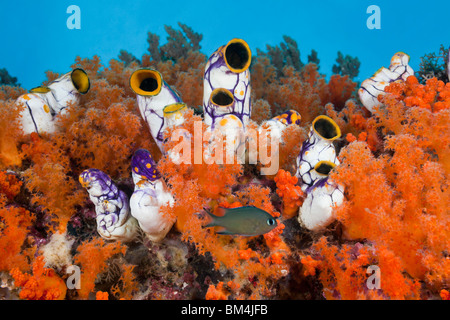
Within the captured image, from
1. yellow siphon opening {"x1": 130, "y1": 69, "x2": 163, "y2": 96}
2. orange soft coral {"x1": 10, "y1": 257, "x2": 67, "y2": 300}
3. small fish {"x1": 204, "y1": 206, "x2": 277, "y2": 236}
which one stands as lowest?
orange soft coral {"x1": 10, "y1": 257, "x2": 67, "y2": 300}

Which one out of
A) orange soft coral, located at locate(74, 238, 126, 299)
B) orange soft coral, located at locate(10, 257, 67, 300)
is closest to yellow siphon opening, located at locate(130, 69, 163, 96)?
orange soft coral, located at locate(74, 238, 126, 299)

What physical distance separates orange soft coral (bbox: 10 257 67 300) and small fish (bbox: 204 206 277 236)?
1.20 metres

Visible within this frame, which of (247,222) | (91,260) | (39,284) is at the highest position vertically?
(247,222)

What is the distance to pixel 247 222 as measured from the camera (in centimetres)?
164

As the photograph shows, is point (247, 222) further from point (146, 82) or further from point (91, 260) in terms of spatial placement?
point (146, 82)

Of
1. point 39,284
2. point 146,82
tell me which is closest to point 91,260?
point 39,284

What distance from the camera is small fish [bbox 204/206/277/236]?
1641 millimetres

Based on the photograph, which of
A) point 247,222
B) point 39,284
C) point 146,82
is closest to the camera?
point 247,222

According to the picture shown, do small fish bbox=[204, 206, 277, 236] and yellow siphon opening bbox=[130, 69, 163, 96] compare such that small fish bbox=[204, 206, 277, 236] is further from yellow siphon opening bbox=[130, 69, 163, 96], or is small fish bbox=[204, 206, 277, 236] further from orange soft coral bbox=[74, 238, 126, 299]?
yellow siphon opening bbox=[130, 69, 163, 96]

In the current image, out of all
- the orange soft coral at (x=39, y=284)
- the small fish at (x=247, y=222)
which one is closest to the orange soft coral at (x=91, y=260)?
the orange soft coral at (x=39, y=284)

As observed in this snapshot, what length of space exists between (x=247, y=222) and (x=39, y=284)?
1.39 metres

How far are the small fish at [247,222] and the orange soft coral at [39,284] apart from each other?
3.94 ft

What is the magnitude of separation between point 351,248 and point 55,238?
2.17 metres

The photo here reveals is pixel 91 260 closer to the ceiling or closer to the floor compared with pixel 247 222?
closer to the floor
